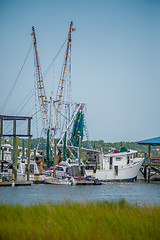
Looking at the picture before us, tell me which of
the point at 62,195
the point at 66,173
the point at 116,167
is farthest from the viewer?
the point at 116,167

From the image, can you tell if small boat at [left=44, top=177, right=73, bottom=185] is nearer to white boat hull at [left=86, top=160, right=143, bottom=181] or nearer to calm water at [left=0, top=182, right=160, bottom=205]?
calm water at [left=0, top=182, right=160, bottom=205]

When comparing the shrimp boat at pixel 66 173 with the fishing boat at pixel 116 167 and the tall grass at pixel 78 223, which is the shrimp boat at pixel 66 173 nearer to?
the fishing boat at pixel 116 167

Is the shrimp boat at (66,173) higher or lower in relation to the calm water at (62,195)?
higher

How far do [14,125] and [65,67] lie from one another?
50567 millimetres

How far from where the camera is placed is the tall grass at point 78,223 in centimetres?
1483

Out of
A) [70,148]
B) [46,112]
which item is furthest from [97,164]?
[46,112]

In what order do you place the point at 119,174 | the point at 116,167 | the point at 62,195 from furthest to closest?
the point at 119,174, the point at 116,167, the point at 62,195

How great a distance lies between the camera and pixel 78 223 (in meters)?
16.3

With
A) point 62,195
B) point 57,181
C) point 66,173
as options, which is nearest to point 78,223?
point 62,195

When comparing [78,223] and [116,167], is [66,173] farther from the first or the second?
[78,223]

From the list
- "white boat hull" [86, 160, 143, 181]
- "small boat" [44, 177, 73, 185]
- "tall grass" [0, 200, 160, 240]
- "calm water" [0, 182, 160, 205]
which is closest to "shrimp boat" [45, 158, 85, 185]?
"small boat" [44, 177, 73, 185]

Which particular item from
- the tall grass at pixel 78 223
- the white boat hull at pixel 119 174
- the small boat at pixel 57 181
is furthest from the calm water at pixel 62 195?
the white boat hull at pixel 119 174

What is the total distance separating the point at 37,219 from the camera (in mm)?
17328

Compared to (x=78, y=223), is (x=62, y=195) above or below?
below
